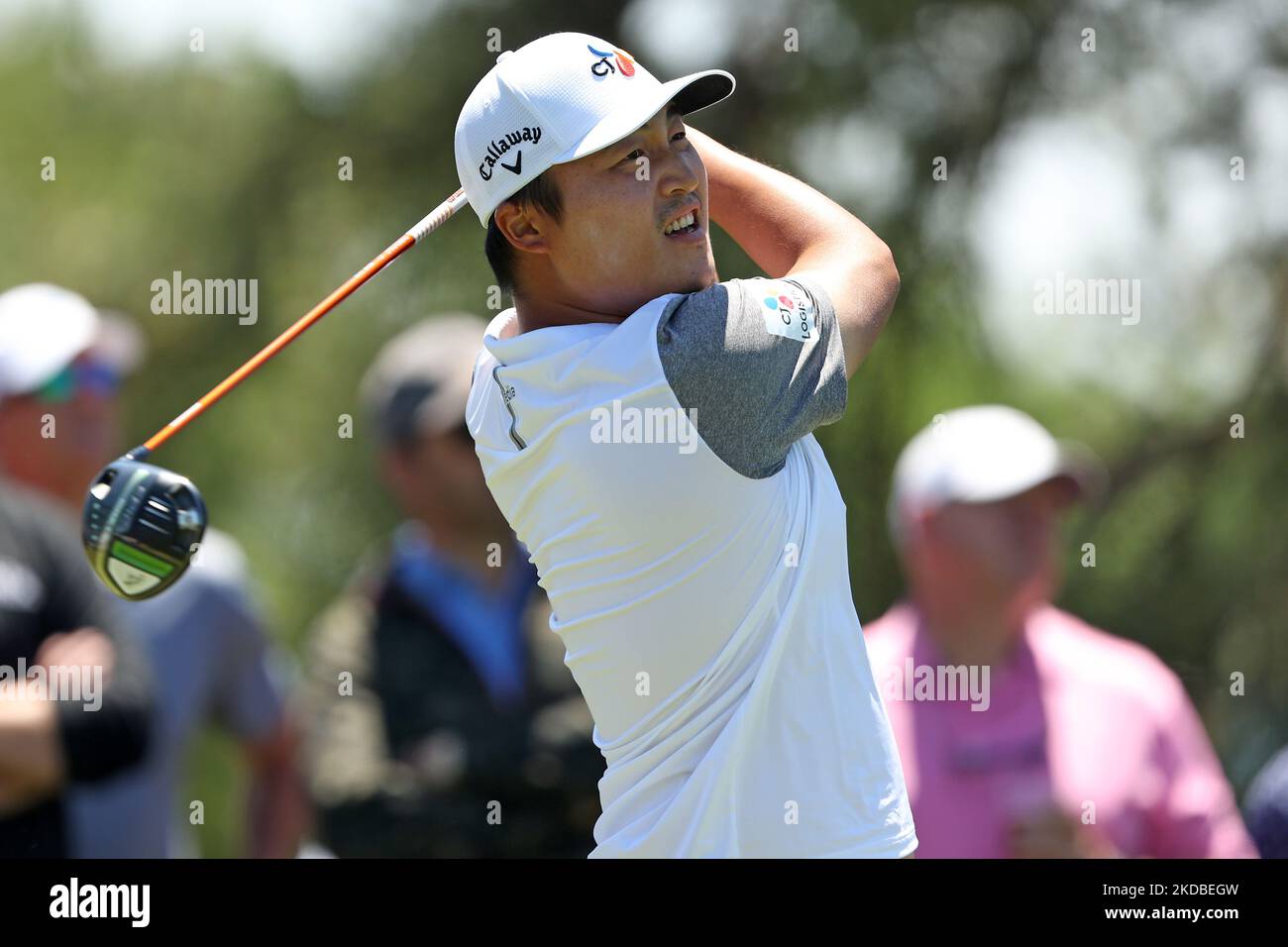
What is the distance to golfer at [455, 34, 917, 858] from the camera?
2.28 metres

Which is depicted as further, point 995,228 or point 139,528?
point 995,228

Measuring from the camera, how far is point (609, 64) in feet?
7.86

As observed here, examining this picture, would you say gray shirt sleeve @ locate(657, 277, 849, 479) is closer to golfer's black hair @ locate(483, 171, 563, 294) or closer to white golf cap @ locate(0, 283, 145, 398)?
golfer's black hair @ locate(483, 171, 563, 294)

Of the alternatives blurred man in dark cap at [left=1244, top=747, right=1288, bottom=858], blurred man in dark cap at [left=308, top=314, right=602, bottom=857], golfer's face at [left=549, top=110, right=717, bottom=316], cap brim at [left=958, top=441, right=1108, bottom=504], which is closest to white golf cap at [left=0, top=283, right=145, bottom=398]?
blurred man in dark cap at [left=308, top=314, right=602, bottom=857]

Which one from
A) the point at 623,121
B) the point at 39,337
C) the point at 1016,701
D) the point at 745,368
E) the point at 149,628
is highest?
the point at 39,337

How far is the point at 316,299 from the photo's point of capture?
6.03m

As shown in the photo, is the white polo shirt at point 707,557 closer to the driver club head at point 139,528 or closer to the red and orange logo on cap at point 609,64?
the red and orange logo on cap at point 609,64

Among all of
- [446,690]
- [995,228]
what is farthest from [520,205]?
[995,228]

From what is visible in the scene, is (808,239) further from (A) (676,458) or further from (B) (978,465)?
(B) (978,465)

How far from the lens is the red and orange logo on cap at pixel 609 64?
2.38 m

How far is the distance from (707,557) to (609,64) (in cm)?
67

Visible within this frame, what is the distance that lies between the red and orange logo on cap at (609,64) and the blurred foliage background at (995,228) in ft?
9.22

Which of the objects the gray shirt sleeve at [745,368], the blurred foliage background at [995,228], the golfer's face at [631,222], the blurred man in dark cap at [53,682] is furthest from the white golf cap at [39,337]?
the gray shirt sleeve at [745,368]
